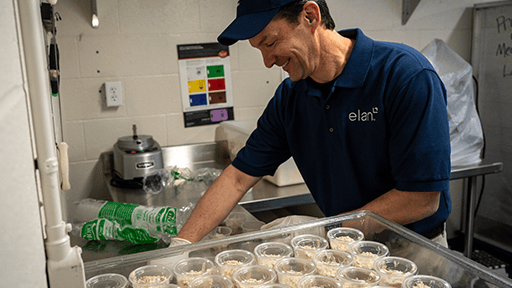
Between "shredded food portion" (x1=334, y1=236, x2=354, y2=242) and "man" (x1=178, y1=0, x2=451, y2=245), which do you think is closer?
"shredded food portion" (x1=334, y1=236, x2=354, y2=242)

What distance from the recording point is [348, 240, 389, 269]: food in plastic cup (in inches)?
34.2

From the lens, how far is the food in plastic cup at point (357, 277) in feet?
2.59

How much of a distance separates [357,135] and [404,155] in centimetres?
18

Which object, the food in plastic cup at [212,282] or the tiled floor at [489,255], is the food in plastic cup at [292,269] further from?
the tiled floor at [489,255]

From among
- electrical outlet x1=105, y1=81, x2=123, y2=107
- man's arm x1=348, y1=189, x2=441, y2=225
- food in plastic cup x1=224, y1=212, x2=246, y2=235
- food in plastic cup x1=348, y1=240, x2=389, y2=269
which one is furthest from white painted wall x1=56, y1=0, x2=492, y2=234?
food in plastic cup x1=348, y1=240, x2=389, y2=269

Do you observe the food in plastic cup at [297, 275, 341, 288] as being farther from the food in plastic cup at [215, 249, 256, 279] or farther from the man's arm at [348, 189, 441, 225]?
the man's arm at [348, 189, 441, 225]

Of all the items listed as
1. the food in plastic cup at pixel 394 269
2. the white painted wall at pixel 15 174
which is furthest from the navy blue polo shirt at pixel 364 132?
the white painted wall at pixel 15 174

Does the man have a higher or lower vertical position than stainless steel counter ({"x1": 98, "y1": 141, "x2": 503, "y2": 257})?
higher

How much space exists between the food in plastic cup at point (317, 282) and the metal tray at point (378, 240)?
0.13 meters

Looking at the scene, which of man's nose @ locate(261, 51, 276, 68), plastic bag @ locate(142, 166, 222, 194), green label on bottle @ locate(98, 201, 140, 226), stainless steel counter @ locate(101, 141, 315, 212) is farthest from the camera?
plastic bag @ locate(142, 166, 222, 194)

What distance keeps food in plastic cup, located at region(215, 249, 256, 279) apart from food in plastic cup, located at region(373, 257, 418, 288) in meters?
0.25

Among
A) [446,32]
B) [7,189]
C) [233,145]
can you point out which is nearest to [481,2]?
[446,32]

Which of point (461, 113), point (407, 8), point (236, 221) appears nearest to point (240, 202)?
point (236, 221)

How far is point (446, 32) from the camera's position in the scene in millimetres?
3057
